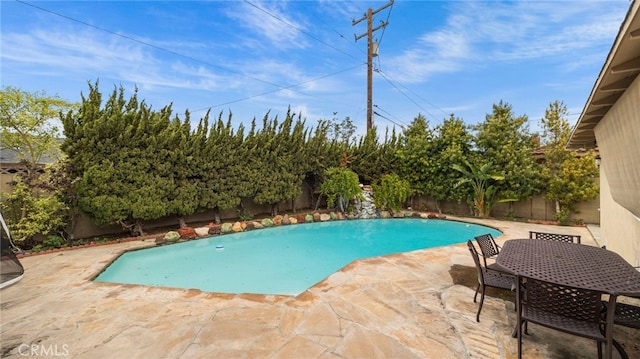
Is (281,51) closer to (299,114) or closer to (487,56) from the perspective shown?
(299,114)

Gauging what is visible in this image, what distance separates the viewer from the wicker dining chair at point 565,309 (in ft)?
7.42

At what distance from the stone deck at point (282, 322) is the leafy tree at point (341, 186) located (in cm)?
819

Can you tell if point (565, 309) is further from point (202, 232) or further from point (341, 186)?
point (341, 186)

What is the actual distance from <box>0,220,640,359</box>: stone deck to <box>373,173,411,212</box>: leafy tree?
887cm

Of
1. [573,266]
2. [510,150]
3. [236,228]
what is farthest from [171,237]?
[510,150]

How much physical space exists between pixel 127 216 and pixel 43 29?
5984 mm

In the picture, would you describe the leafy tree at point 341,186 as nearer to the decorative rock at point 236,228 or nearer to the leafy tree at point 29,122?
the decorative rock at point 236,228

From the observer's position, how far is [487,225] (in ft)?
35.7

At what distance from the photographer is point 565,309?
2408 millimetres

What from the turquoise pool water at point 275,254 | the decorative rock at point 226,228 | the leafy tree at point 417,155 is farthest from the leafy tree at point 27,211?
the leafy tree at point 417,155

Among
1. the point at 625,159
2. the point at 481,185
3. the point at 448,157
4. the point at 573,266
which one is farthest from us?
the point at 448,157

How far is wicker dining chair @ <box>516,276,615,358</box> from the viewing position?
89.0 inches

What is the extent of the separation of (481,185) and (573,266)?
10862mm

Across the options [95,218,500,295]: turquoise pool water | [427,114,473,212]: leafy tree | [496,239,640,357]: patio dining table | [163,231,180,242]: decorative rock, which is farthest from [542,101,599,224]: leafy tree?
[163,231,180,242]: decorative rock
